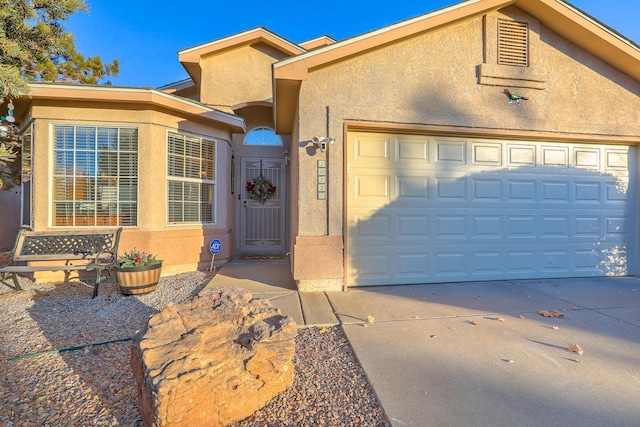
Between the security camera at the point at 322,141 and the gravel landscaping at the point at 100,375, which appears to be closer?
the gravel landscaping at the point at 100,375

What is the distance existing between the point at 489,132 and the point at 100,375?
18.2 feet

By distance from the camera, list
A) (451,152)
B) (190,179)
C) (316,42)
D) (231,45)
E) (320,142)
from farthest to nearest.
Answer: (316,42), (231,45), (190,179), (451,152), (320,142)

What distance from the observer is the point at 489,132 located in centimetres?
453

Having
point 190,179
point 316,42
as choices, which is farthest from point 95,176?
point 316,42

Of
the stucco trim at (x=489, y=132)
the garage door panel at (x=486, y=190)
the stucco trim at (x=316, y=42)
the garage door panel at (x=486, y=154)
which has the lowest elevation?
the garage door panel at (x=486, y=190)

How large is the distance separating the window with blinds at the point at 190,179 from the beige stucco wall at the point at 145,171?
145 millimetres

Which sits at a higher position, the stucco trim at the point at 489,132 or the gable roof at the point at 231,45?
the gable roof at the point at 231,45

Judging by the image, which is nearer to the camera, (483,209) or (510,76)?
(510,76)

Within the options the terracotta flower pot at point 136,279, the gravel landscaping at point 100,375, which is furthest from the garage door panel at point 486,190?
the terracotta flower pot at point 136,279

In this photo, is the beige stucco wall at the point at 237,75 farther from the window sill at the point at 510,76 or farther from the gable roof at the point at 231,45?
the window sill at the point at 510,76

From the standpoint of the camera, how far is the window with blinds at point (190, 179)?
5543 millimetres

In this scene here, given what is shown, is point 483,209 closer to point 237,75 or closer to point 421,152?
point 421,152

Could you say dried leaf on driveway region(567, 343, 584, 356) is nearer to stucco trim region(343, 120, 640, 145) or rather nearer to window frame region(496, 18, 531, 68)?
stucco trim region(343, 120, 640, 145)

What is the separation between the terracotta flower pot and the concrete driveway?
2690 millimetres
